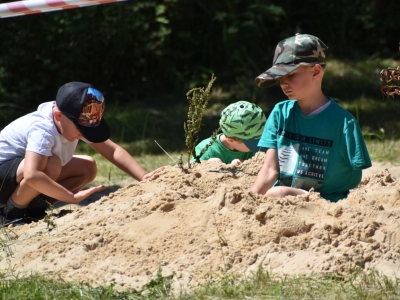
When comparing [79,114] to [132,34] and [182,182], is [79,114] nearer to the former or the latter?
[182,182]

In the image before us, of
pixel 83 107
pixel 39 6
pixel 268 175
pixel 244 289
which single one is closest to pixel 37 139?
pixel 83 107

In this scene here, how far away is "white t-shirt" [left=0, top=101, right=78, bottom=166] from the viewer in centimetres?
441

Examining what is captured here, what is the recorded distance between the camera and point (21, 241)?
3916mm

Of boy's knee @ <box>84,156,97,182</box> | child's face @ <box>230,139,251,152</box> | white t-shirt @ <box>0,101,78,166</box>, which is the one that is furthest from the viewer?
child's face @ <box>230,139,251,152</box>

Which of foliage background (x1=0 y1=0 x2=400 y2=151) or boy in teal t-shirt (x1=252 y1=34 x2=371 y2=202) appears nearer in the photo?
boy in teal t-shirt (x1=252 y1=34 x2=371 y2=202)

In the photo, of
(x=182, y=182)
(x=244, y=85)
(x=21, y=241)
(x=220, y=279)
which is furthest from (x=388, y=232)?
(x=244, y=85)

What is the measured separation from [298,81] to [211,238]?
108cm

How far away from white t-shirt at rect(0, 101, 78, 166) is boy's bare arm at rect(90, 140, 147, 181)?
0.22 metres

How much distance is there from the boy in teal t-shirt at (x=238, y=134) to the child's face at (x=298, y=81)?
2.99 ft

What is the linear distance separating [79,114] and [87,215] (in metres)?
0.68

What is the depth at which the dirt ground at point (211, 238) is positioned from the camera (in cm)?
337

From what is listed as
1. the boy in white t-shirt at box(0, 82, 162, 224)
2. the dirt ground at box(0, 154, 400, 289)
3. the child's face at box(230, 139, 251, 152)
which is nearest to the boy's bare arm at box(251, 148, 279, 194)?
the dirt ground at box(0, 154, 400, 289)

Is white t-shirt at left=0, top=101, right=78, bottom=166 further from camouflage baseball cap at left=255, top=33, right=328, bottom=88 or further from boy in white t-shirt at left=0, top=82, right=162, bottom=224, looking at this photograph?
camouflage baseball cap at left=255, top=33, right=328, bottom=88

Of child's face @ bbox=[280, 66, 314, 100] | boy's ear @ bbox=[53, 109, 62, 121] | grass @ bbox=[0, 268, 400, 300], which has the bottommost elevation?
grass @ bbox=[0, 268, 400, 300]
